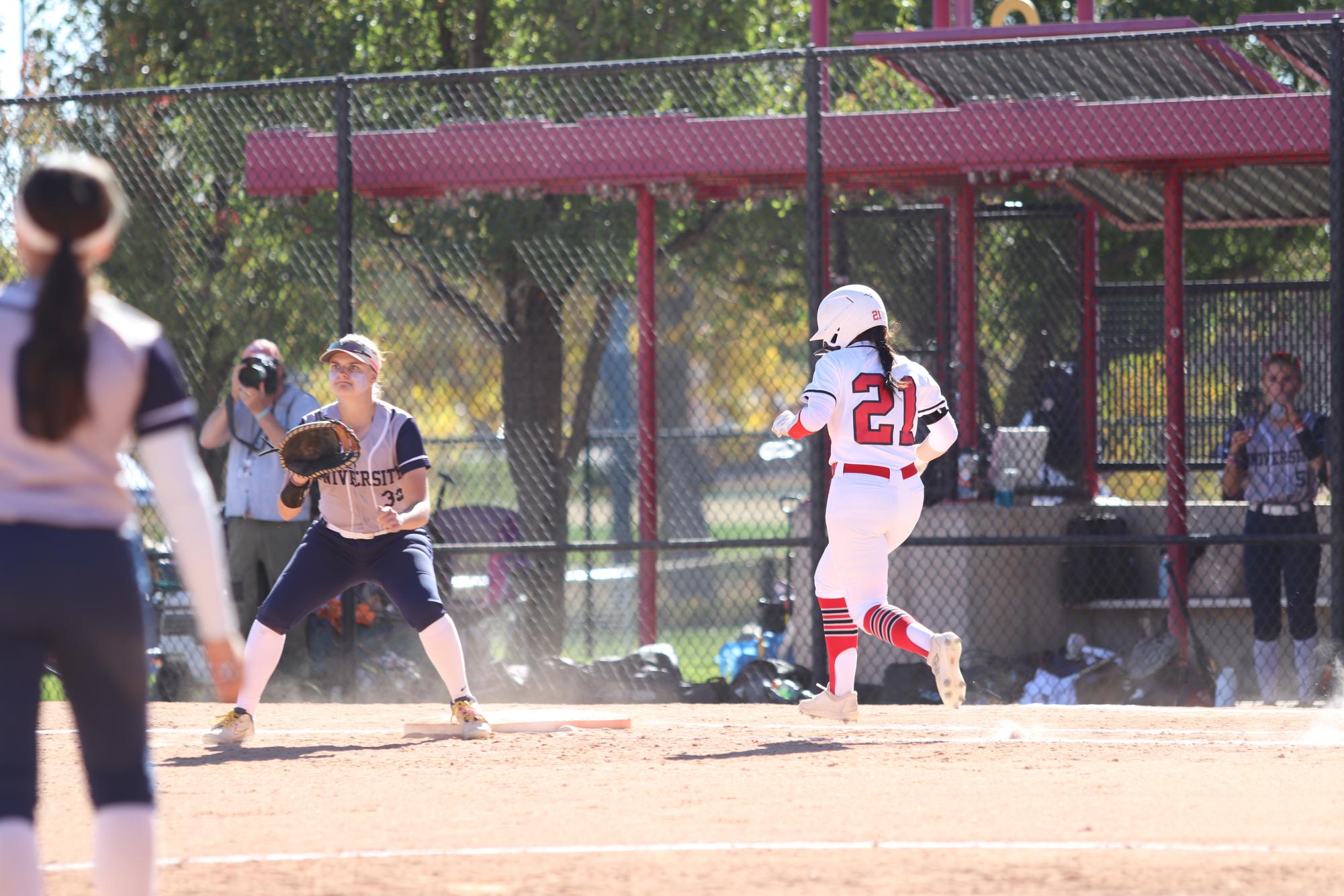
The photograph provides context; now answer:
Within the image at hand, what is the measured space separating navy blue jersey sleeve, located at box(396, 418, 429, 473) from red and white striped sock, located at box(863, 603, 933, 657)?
1.99 metres

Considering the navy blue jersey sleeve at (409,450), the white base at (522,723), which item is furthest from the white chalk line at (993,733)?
the navy blue jersey sleeve at (409,450)

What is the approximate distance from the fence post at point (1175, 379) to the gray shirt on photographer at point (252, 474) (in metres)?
5.01

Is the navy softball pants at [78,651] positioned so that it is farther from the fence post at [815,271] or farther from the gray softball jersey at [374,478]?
the fence post at [815,271]

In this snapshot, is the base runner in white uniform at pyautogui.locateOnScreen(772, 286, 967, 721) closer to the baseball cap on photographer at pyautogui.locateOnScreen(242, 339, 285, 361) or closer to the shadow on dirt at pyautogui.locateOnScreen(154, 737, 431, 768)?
the shadow on dirt at pyautogui.locateOnScreen(154, 737, 431, 768)

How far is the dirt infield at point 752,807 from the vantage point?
Answer: 445 centimetres

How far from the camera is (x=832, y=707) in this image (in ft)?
24.8

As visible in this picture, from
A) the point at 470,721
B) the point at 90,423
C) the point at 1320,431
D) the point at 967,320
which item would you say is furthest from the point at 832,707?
the point at 90,423

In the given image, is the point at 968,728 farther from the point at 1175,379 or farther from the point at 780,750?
the point at 1175,379

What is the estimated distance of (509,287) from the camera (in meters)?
12.7

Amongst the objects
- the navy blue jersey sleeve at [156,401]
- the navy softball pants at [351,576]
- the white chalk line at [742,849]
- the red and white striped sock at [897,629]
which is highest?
the navy blue jersey sleeve at [156,401]

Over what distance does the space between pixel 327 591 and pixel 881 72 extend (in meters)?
7.43

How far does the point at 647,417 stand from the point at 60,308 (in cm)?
729

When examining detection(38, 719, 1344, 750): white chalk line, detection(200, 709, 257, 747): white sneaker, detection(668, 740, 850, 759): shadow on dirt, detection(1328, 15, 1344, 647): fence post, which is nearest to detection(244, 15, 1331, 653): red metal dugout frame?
detection(1328, 15, 1344, 647): fence post

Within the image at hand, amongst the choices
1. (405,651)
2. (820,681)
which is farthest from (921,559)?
(405,651)
